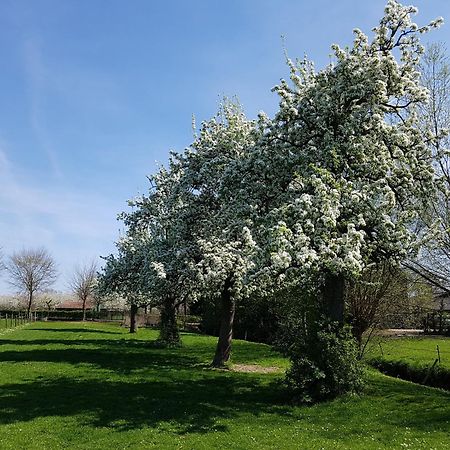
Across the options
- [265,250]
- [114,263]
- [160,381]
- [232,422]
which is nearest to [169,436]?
[232,422]

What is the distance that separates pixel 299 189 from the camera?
690 inches

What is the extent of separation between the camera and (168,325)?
37031mm

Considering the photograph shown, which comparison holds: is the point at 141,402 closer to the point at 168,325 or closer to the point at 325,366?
the point at 325,366

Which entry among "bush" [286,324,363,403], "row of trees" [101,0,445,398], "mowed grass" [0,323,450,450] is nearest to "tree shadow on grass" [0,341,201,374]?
"mowed grass" [0,323,450,450]

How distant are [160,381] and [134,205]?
18946mm

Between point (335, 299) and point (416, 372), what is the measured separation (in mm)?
14703

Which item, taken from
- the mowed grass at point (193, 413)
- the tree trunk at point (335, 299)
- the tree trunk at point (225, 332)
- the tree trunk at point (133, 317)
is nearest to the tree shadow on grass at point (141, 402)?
the mowed grass at point (193, 413)

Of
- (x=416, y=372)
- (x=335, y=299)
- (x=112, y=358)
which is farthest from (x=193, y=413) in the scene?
(x=416, y=372)

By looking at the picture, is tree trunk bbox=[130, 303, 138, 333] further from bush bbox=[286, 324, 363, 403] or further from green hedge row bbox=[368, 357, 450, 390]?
bush bbox=[286, 324, 363, 403]

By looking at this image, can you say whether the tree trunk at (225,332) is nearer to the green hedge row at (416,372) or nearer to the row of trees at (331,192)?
the row of trees at (331,192)

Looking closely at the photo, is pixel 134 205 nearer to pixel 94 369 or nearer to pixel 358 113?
pixel 94 369

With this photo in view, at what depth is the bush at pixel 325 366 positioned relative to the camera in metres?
16.1

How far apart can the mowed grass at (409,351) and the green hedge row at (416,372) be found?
319mm

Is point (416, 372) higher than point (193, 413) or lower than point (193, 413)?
lower
